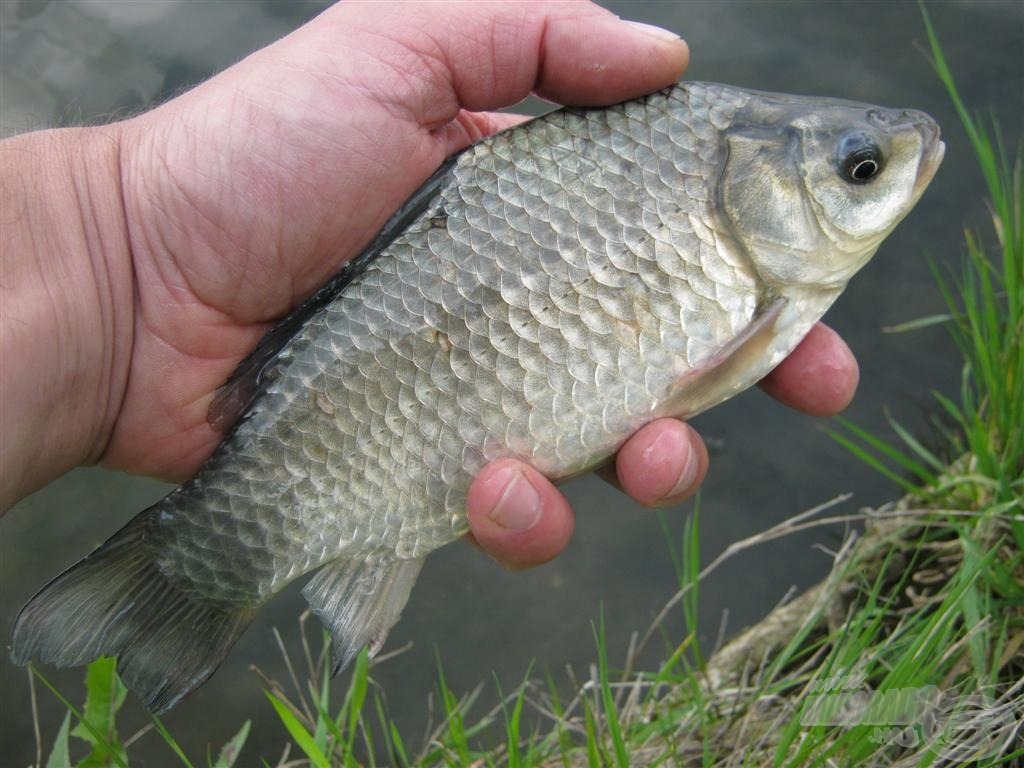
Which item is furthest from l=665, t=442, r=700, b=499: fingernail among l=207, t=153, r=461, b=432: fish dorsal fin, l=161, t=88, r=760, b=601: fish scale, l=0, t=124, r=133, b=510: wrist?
l=0, t=124, r=133, b=510: wrist

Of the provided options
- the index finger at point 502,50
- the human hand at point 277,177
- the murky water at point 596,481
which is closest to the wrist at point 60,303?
the human hand at point 277,177

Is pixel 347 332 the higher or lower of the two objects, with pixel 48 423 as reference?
higher

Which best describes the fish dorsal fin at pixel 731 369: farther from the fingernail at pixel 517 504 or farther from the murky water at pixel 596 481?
the murky water at pixel 596 481

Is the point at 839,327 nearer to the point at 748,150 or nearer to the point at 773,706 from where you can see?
the point at 773,706

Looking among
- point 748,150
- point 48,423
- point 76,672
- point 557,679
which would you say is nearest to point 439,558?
point 557,679

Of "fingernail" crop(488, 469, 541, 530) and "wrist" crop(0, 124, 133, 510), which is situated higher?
"wrist" crop(0, 124, 133, 510)

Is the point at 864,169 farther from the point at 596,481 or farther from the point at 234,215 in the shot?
the point at 596,481

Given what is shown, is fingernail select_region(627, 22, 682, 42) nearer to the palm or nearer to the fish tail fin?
the palm
